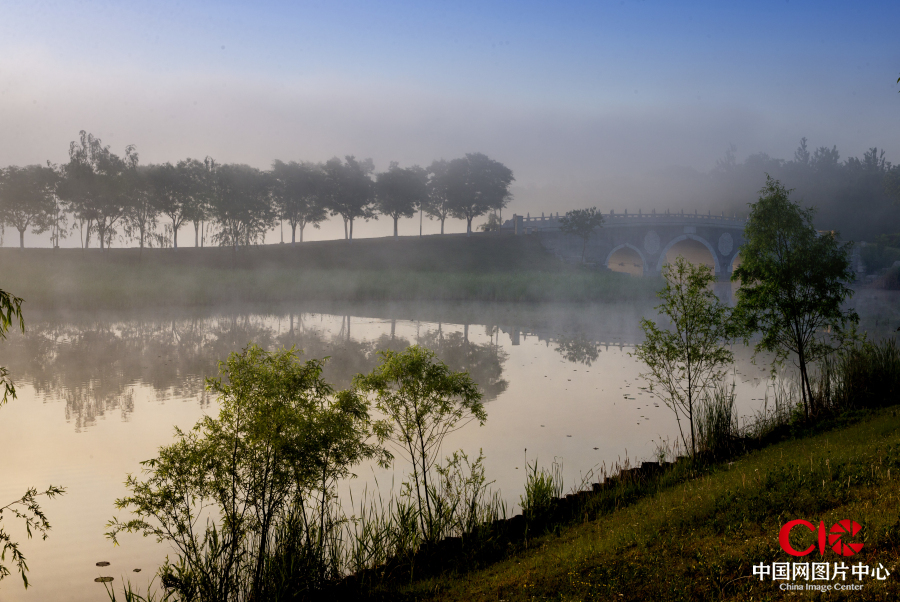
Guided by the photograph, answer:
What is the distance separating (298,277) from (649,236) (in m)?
37.0

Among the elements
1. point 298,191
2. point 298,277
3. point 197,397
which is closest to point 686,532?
point 197,397

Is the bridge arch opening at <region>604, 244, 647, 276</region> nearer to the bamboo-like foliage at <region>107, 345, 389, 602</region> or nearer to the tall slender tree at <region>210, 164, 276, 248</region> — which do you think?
the tall slender tree at <region>210, 164, 276, 248</region>

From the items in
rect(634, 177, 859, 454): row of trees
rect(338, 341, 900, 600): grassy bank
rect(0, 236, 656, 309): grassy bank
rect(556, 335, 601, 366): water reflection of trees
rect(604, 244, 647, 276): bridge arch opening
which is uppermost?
rect(604, 244, 647, 276): bridge arch opening

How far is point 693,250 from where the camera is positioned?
235 ft

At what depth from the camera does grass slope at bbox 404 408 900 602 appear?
5.01 meters

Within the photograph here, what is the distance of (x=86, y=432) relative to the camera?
11.9 m

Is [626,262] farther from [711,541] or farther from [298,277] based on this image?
[711,541]

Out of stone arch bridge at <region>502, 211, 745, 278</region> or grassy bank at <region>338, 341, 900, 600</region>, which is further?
→ stone arch bridge at <region>502, 211, 745, 278</region>

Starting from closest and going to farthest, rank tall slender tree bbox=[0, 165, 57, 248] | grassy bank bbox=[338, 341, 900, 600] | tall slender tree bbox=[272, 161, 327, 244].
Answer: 1. grassy bank bbox=[338, 341, 900, 600]
2. tall slender tree bbox=[0, 165, 57, 248]
3. tall slender tree bbox=[272, 161, 327, 244]

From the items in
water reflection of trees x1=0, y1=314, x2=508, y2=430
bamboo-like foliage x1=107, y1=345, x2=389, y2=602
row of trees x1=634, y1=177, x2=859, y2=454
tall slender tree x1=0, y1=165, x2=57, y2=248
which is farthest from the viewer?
tall slender tree x1=0, y1=165, x2=57, y2=248

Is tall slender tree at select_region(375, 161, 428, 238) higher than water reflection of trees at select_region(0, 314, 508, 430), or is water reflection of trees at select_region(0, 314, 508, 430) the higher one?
tall slender tree at select_region(375, 161, 428, 238)

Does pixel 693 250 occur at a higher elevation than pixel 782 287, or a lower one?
higher

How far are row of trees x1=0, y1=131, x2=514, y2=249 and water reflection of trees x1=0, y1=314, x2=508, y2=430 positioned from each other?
79.9 ft

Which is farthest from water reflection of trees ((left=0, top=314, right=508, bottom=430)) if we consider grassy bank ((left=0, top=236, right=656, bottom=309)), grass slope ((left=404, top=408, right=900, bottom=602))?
grassy bank ((left=0, top=236, right=656, bottom=309))
